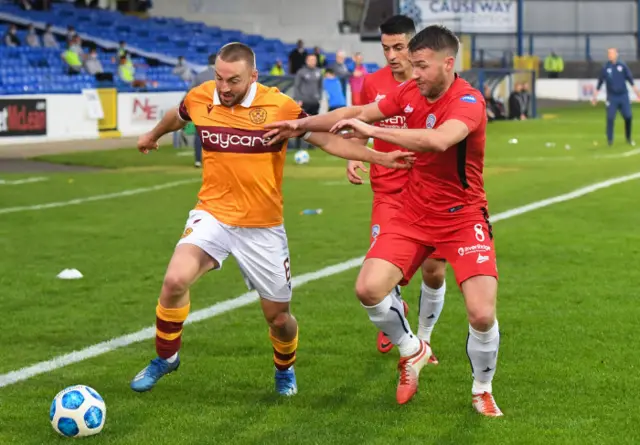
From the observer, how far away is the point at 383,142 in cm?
820

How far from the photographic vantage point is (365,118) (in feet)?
23.6

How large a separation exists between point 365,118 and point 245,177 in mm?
778

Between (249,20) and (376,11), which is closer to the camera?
(249,20)

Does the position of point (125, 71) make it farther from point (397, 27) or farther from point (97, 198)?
point (397, 27)

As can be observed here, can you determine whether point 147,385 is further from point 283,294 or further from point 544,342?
point 544,342

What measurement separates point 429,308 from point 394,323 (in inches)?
41.2

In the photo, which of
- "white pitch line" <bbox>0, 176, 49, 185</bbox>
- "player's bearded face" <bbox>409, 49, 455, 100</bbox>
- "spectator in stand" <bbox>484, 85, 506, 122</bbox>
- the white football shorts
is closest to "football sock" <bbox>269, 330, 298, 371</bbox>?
the white football shorts

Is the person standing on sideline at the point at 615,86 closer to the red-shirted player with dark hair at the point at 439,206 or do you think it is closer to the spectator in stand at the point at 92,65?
the spectator in stand at the point at 92,65

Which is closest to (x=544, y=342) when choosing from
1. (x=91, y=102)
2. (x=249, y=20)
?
(x=91, y=102)

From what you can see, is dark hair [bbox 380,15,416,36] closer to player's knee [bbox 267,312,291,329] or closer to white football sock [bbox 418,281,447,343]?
white football sock [bbox 418,281,447,343]

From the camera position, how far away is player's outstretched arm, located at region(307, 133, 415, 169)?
6.63m

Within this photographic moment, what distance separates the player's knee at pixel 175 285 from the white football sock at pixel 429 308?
1.83m

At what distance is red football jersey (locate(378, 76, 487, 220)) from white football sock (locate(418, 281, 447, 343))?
48.5 inches

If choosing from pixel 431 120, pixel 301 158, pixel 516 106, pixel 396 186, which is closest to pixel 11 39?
pixel 301 158
